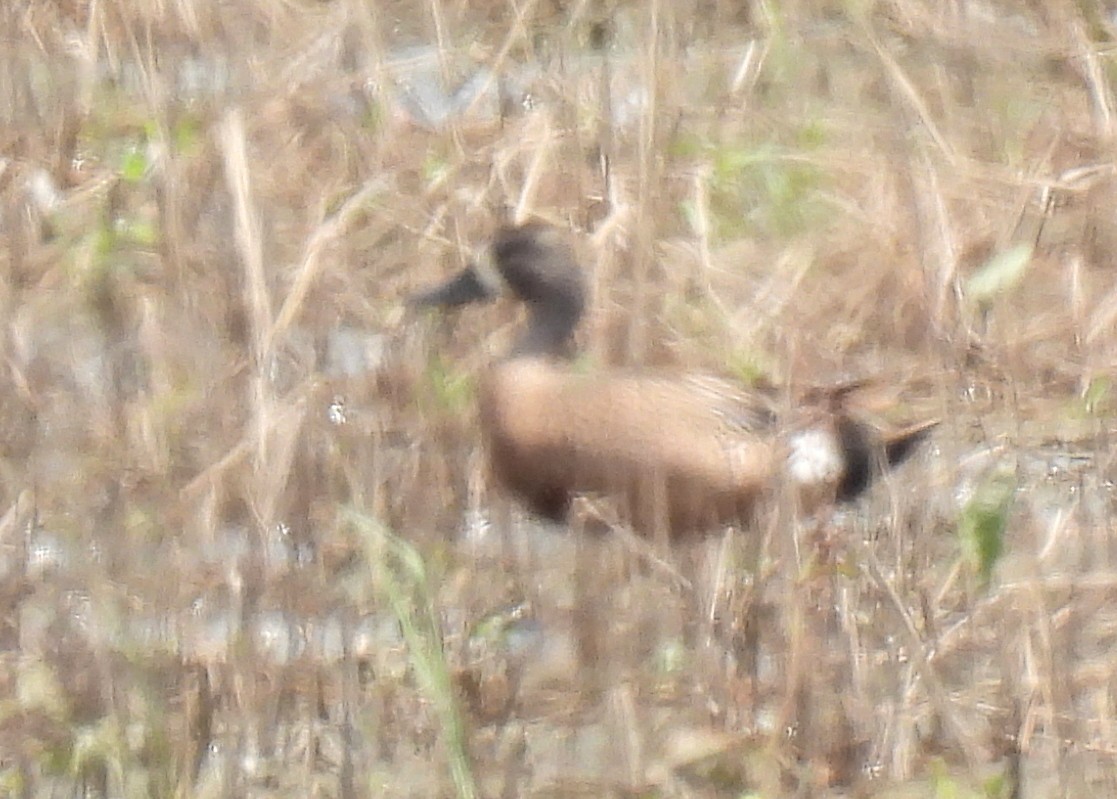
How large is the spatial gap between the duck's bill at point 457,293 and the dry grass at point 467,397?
15 cm

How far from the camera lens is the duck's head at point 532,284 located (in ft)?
9.05

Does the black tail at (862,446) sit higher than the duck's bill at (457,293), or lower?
lower

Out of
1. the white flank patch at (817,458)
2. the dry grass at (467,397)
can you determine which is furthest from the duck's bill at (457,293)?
the white flank patch at (817,458)

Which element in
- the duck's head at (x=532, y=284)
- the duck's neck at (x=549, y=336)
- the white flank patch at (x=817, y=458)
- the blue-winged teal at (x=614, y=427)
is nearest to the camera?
the white flank patch at (x=817, y=458)

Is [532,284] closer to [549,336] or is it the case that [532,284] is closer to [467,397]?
[549,336]

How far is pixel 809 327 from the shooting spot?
2.58 meters

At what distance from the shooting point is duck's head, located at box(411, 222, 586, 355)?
2.76 m

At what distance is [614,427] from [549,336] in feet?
0.91

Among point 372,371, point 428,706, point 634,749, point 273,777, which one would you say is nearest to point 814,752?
point 634,749

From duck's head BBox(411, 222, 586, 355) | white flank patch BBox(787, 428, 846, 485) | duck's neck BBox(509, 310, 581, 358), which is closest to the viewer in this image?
white flank patch BBox(787, 428, 846, 485)

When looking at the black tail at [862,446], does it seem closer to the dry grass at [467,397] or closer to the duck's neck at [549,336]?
the dry grass at [467,397]

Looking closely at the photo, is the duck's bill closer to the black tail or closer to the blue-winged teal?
the blue-winged teal

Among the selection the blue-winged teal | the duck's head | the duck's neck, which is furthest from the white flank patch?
the duck's neck

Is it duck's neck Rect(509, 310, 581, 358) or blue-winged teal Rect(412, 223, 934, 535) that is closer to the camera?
blue-winged teal Rect(412, 223, 934, 535)
